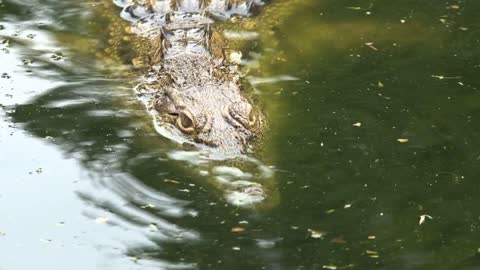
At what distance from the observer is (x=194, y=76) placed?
7812 mm

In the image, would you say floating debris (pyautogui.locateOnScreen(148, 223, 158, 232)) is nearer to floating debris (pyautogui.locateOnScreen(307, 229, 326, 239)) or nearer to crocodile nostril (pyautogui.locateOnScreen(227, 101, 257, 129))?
floating debris (pyautogui.locateOnScreen(307, 229, 326, 239))

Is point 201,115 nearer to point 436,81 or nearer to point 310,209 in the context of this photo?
point 310,209

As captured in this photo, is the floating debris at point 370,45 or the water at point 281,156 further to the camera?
the floating debris at point 370,45

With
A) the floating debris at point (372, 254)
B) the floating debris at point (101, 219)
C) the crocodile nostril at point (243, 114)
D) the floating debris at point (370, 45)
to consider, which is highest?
the floating debris at point (370, 45)

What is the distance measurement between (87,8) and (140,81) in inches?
80.2

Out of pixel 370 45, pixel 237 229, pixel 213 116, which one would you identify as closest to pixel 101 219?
pixel 237 229

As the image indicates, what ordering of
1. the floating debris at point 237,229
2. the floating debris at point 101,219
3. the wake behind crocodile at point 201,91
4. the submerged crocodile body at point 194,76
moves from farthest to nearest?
the submerged crocodile body at point 194,76 < the wake behind crocodile at point 201,91 < the floating debris at point 101,219 < the floating debris at point 237,229

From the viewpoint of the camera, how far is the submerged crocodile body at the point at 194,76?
704 centimetres

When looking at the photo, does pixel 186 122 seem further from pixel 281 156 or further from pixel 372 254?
pixel 372 254

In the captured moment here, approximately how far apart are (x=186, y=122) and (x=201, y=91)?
0.47 m

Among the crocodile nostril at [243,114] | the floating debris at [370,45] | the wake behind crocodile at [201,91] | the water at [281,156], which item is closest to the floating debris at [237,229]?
the water at [281,156]

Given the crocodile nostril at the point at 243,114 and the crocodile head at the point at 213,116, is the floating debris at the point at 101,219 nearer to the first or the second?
the crocodile head at the point at 213,116

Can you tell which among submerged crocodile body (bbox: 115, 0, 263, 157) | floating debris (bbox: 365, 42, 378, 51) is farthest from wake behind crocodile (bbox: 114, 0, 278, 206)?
floating debris (bbox: 365, 42, 378, 51)

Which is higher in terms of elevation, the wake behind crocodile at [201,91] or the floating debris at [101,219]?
the wake behind crocodile at [201,91]
